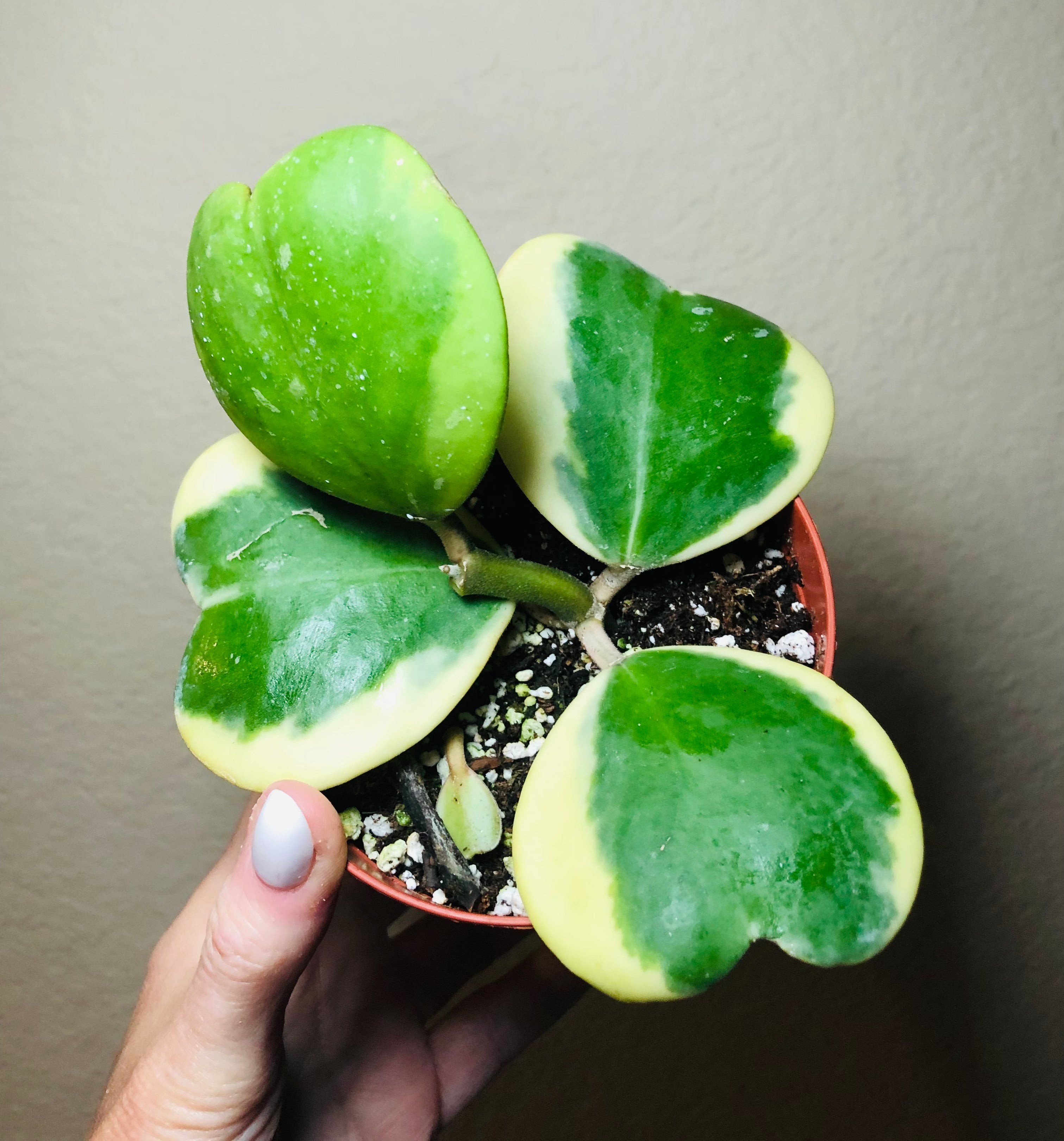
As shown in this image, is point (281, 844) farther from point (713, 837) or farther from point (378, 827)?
point (713, 837)

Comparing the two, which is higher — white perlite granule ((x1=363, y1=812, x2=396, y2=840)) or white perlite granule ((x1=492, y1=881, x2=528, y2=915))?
white perlite granule ((x1=363, y1=812, x2=396, y2=840))

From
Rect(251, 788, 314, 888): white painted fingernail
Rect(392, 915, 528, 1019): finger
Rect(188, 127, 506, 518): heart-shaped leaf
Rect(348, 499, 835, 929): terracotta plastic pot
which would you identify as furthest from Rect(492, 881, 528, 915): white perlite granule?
Rect(392, 915, 528, 1019): finger

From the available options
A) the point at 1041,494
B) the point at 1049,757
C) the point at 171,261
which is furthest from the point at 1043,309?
the point at 171,261

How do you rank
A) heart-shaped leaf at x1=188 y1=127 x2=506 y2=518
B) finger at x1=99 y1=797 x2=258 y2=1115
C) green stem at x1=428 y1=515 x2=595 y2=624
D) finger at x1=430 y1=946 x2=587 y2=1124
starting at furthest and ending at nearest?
1. finger at x1=430 y1=946 x2=587 y2=1124
2. finger at x1=99 y1=797 x2=258 y2=1115
3. green stem at x1=428 y1=515 x2=595 y2=624
4. heart-shaped leaf at x1=188 y1=127 x2=506 y2=518

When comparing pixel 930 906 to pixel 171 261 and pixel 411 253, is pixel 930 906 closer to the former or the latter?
pixel 411 253

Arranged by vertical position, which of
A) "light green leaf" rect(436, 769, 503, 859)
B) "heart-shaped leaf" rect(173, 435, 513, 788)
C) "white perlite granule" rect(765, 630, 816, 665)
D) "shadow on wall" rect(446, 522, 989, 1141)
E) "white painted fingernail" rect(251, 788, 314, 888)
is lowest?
"shadow on wall" rect(446, 522, 989, 1141)

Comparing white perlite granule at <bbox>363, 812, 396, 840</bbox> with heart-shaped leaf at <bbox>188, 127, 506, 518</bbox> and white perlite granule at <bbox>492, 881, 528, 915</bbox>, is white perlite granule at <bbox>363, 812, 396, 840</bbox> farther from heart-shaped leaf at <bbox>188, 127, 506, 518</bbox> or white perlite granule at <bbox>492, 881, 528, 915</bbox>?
heart-shaped leaf at <bbox>188, 127, 506, 518</bbox>

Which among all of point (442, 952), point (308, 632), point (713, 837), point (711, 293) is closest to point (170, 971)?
point (442, 952)
